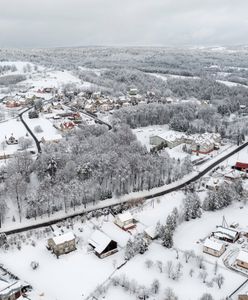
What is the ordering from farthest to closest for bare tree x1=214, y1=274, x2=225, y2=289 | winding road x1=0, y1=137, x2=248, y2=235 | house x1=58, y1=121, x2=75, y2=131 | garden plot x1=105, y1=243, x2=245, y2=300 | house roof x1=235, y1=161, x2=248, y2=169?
house x1=58, y1=121, x2=75, y2=131 < house roof x1=235, y1=161, x2=248, y2=169 < winding road x1=0, y1=137, x2=248, y2=235 < bare tree x1=214, y1=274, x2=225, y2=289 < garden plot x1=105, y1=243, x2=245, y2=300

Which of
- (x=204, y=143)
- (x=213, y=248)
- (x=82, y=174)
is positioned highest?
(x=82, y=174)

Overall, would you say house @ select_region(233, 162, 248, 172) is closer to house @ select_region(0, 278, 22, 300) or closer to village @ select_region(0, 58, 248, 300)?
village @ select_region(0, 58, 248, 300)

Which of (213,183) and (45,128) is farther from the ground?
(45,128)

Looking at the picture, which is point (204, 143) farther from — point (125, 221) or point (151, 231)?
point (151, 231)

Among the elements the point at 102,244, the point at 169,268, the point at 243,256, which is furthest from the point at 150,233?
the point at 243,256

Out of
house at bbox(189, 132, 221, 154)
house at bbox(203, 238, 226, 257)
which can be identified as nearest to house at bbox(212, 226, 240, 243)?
house at bbox(203, 238, 226, 257)

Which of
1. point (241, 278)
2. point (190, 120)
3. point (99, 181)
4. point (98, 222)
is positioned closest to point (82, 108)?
point (190, 120)
